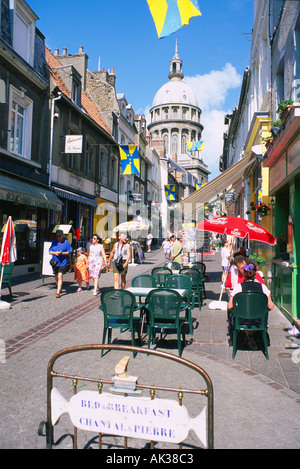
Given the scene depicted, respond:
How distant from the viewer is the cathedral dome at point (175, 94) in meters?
94.1

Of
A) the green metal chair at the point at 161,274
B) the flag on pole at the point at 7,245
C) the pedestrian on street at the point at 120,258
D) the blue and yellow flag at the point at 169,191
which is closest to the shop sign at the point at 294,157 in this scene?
the green metal chair at the point at 161,274

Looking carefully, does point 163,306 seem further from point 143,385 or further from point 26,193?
point 26,193

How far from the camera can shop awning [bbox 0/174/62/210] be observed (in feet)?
38.7

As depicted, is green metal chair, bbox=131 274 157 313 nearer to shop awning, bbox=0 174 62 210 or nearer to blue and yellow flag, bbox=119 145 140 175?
shop awning, bbox=0 174 62 210

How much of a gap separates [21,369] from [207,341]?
2.99 metres

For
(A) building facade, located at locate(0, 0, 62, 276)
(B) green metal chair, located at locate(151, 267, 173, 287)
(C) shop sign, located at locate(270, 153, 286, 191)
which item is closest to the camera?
(C) shop sign, located at locate(270, 153, 286, 191)

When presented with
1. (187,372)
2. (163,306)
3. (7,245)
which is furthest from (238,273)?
(7,245)

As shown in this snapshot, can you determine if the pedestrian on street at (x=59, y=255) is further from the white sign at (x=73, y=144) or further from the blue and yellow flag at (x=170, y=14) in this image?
the white sign at (x=73, y=144)

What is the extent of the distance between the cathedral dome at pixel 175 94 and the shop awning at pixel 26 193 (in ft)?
281

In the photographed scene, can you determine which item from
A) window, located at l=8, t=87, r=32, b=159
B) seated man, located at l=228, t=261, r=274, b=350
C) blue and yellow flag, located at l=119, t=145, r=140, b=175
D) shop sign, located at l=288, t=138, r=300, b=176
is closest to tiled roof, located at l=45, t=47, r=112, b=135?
blue and yellow flag, located at l=119, t=145, r=140, b=175

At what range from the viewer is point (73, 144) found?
16312mm

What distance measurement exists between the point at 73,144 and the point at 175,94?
84.7 m

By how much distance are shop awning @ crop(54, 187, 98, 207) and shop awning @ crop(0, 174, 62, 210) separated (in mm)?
690

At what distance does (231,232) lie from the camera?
785cm
